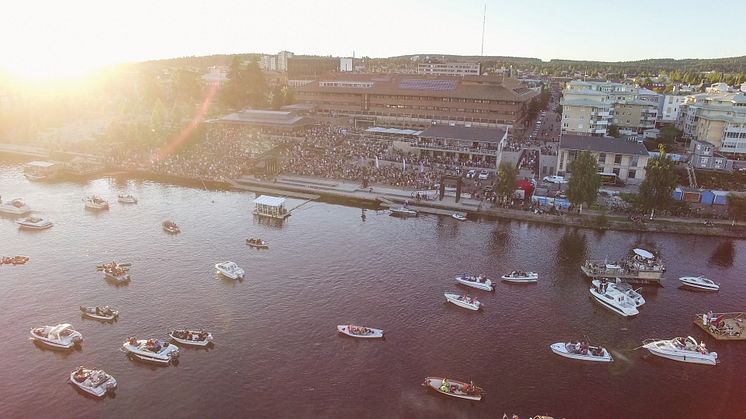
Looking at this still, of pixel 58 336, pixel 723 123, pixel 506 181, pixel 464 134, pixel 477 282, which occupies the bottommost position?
pixel 58 336

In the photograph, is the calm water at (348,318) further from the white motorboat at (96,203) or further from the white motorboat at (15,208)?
the white motorboat at (96,203)

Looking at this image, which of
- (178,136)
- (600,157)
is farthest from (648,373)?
(178,136)

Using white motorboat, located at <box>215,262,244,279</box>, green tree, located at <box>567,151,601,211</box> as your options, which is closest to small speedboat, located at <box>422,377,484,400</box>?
white motorboat, located at <box>215,262,244,279</box>

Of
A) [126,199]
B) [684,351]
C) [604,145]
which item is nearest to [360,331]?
[684,351]

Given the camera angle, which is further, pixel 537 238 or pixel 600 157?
pixel 600 157

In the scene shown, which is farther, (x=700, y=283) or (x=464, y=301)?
(x=700, y=283)

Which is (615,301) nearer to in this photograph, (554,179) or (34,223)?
(554,179)

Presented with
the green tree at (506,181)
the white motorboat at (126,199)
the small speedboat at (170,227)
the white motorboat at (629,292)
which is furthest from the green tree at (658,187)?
the white motorboat at (126,199)

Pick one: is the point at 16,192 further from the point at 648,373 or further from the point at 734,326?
the point at 734,326

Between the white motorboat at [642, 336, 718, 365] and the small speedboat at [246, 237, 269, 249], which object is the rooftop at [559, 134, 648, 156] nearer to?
the white motorboat at [642, 336, 718, 365]
